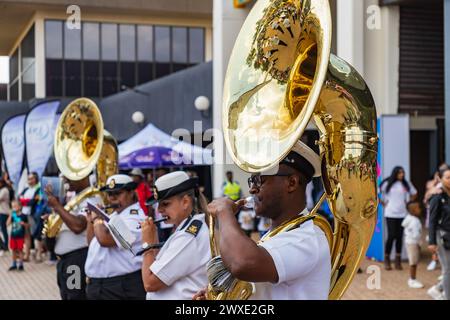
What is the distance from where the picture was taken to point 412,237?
27.9 ft

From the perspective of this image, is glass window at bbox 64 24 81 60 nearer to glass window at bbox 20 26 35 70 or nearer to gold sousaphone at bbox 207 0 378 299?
glass window at bbox 20 26 35 70

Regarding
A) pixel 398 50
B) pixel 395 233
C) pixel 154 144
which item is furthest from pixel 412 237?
pixel 154 144

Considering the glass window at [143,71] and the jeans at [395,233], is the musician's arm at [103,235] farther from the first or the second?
the glass window at [143,71]

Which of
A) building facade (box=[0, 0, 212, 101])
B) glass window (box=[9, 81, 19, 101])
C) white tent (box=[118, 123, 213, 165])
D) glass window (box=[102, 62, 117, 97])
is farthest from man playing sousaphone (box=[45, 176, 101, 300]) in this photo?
glass window (box=[9, 81, 19, 101])

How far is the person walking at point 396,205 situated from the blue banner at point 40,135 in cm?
685

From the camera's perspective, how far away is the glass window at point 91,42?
23125mm

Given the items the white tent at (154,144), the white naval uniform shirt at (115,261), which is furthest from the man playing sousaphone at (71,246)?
the white tent at (154,144)

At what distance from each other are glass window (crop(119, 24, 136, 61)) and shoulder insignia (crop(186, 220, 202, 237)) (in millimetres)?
20031

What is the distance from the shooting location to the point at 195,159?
10555 mm

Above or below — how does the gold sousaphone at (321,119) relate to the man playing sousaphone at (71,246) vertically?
above

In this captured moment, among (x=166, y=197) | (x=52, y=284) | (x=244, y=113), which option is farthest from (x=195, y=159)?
(x=244, y=113)

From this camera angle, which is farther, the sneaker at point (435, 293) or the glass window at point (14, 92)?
the glass window at point (14, 92)

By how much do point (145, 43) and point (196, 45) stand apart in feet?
6.10

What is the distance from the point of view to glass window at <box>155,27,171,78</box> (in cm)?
2298
